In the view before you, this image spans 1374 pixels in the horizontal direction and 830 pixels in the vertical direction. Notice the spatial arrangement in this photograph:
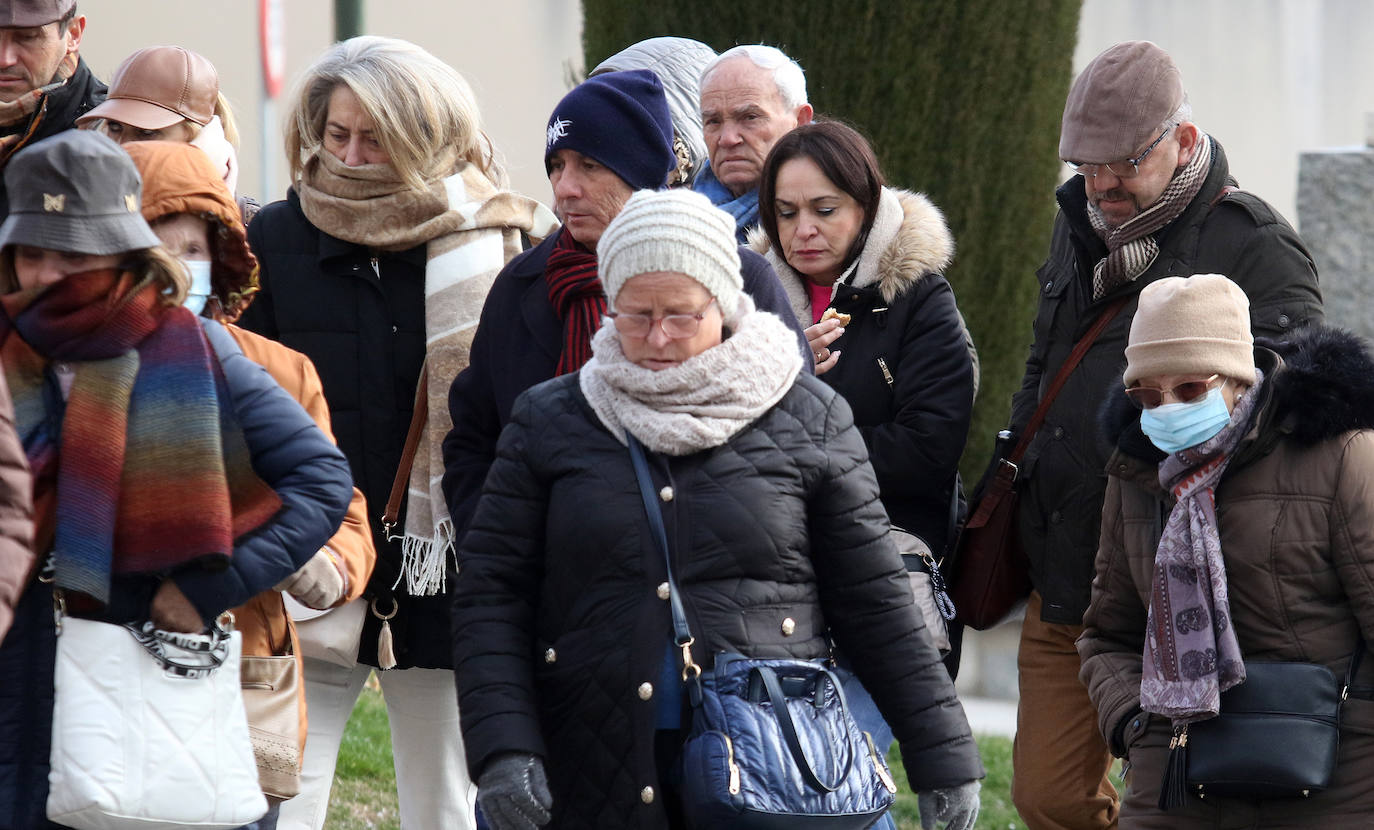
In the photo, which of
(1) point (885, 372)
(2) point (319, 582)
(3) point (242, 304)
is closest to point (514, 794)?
(2) point (319, 582)

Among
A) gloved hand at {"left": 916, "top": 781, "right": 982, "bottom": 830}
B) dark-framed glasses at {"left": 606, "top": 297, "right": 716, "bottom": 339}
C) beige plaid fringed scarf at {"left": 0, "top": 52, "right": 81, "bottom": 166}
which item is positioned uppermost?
beige plaid fringed scarf at {"left": 0, "top": 52, "right": 81, "bottom": 166}

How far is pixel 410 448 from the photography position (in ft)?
14.2

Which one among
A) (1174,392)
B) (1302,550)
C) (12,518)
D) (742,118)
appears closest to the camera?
(12,518)

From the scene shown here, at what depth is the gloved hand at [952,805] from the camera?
10.9ft

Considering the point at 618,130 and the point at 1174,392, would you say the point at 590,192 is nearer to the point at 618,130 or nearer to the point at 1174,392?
the point at 618,130

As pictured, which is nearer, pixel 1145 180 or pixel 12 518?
pixel 12 518

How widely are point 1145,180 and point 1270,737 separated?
1.39 metres

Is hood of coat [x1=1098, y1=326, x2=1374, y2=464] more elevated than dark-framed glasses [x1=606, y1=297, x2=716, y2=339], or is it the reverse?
dark-framed glasses [x1=606, y1=297, x2=716, y2=339]

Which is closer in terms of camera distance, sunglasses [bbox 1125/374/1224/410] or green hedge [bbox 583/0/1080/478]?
sunglasses [bbox 1125/374/1224/410]

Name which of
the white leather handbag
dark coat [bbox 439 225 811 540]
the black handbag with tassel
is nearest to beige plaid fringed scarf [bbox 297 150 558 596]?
dark coat [bbox 439 225 811 540]

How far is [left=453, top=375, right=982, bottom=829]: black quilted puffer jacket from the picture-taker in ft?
10.5

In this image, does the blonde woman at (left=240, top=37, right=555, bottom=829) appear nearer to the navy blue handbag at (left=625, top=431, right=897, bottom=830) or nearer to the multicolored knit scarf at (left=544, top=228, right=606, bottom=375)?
the multicolored knit scarf at (left=544, top=228, right=606, bottom=375)

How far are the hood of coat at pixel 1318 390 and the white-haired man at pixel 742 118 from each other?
161 centimetres

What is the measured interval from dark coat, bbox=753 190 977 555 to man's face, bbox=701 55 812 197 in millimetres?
569
